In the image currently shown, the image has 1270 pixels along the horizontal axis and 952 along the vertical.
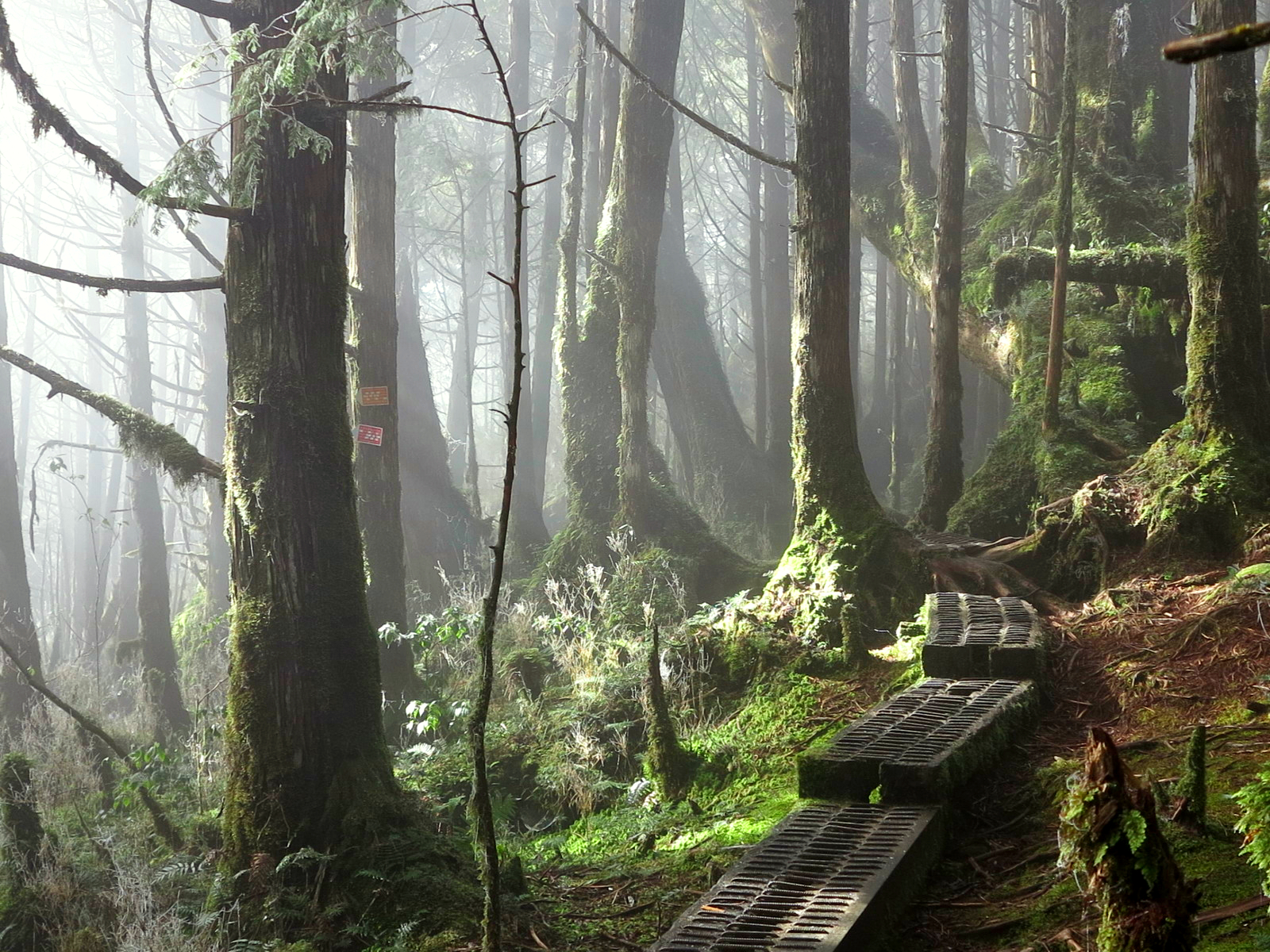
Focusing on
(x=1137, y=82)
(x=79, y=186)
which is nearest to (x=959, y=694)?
(x=1137, y=82)

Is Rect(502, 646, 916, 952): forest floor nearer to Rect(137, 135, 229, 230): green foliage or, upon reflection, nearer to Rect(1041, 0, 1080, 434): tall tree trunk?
Rect(1041, 0, 1080, 434): tall tree trunk

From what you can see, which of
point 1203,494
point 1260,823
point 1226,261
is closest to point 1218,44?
point 1260,823

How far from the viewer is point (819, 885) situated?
153 inches

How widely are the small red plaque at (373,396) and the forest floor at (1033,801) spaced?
6.10m

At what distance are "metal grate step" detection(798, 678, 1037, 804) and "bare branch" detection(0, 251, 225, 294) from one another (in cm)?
432

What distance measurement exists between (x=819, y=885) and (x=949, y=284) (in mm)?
8476

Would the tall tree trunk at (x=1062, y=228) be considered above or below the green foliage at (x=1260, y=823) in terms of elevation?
above

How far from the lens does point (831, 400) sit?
8.50m

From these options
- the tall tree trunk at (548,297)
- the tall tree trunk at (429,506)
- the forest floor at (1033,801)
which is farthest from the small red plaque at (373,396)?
the tall tree trunk at (548,297)

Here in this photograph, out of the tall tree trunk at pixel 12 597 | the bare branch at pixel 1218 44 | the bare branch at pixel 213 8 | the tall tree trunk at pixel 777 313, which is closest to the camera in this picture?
the bare branch at pixel 1218 44

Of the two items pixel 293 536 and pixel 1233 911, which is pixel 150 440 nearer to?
pixel 293 536

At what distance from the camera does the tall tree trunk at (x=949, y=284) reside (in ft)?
35.2

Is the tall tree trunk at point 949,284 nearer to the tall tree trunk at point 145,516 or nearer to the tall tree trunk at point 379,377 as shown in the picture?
the tall tree trunk at point 379,377

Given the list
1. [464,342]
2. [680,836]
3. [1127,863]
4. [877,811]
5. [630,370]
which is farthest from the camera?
[464,342]
